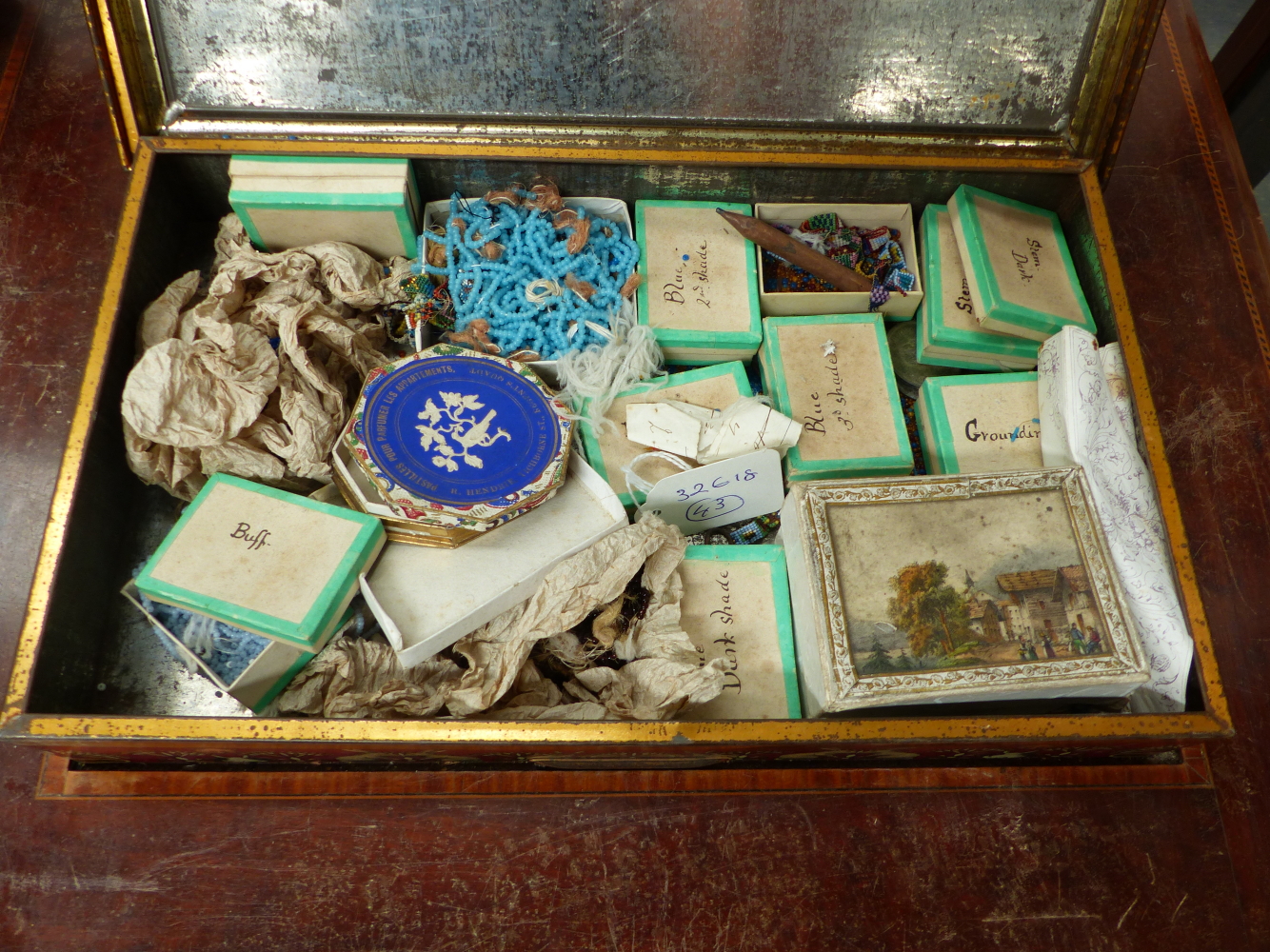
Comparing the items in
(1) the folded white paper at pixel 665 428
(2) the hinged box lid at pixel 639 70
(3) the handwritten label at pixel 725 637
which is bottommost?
(3) the handwritten label at pixel 725 637

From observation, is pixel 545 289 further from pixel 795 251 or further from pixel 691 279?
pixel 795 251

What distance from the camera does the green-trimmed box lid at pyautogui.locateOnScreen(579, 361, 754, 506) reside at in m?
1.74

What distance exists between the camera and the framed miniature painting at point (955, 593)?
145 centimetres

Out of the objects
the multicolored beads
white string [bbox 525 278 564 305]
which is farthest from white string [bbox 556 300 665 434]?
the multicolored beads

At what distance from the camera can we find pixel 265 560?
151 centimetres

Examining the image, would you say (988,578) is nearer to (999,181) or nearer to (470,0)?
(999,181)

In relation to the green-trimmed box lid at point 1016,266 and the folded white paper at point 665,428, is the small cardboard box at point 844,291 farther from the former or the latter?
the folded white paper at point 665,428

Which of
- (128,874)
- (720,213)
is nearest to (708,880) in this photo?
(128,874)

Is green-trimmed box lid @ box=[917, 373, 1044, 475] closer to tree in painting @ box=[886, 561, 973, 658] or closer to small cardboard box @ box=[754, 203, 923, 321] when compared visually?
small cardboard box @ box=[754, 203, 923, 321]

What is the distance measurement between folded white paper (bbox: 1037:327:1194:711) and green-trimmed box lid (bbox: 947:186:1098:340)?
0.29 ft

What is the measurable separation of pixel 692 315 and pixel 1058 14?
0.99 meters

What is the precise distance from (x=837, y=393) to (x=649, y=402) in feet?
1.32

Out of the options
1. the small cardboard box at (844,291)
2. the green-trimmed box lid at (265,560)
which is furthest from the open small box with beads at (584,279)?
the green-trimmed box lid at (265,560)

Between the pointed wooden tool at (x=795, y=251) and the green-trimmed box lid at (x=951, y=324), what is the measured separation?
0.15 meters
